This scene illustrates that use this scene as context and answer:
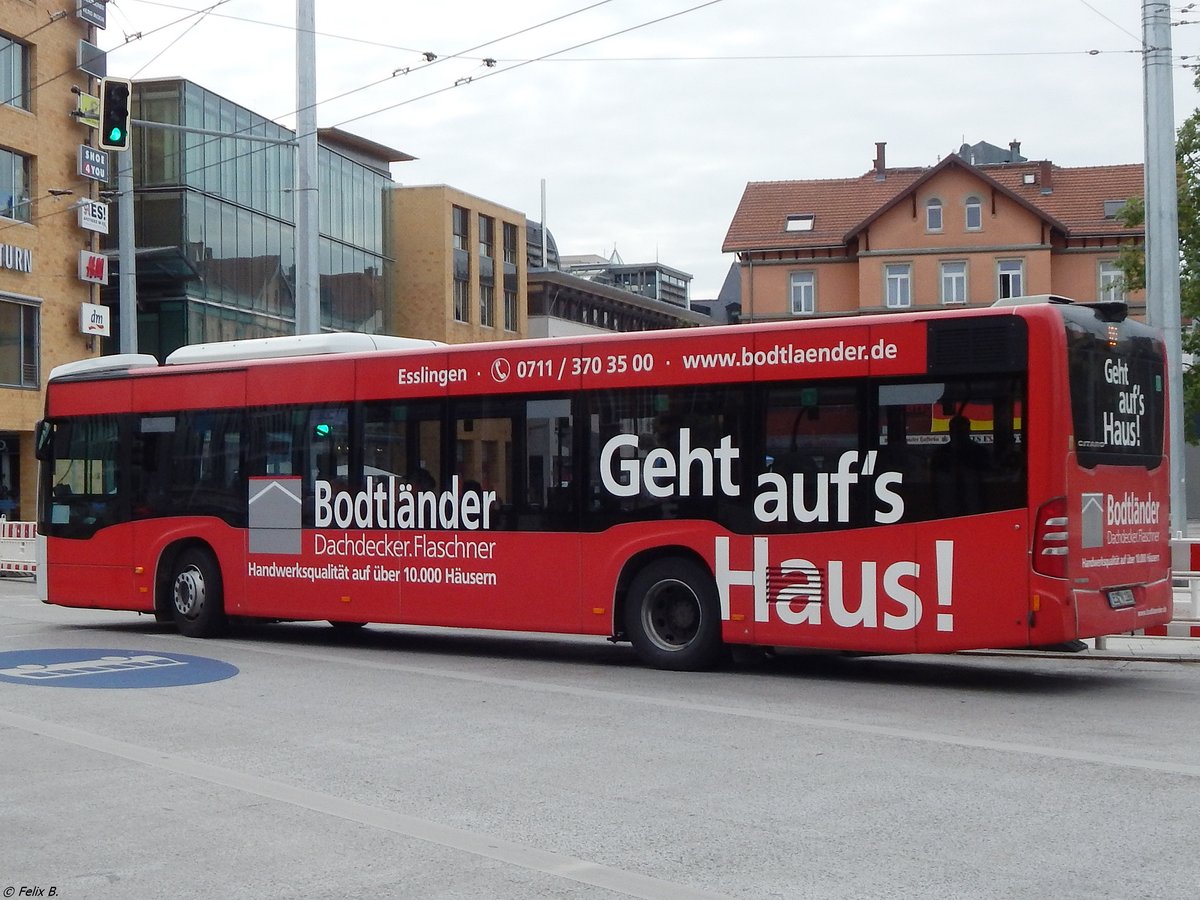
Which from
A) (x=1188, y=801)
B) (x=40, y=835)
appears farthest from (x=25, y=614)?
(x=1188, y=801)

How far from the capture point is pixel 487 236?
62.6 m

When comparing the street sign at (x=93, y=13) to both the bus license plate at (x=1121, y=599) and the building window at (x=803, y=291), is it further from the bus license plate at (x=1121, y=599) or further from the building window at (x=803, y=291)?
the bus license plate at (x=1121, y=599)

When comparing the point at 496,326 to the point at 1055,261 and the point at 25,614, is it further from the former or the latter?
the point at 25,614

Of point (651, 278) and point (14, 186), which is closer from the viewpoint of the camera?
point (14, 186)

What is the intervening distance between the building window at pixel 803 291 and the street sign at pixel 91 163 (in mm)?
32162

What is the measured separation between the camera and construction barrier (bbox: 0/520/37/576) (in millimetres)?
30141

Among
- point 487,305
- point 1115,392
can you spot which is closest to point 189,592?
point 1115,392

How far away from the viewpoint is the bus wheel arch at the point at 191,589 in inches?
629

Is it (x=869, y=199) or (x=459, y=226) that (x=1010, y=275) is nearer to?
(x=869, y=199)

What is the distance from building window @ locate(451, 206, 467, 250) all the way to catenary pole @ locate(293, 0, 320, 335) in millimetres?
36665

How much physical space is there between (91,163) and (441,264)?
19016 millimetres

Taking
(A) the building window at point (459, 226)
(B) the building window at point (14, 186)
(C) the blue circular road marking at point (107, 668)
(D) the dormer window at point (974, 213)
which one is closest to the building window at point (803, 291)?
(D) the dormer window at point (974, 213)

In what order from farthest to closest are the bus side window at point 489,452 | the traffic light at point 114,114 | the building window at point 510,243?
the building window at point 510,243, the traffic light at point 114,114, the bus side window at point 489,452

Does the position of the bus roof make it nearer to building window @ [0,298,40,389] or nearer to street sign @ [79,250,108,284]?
building window @ [0,298,40,389]
